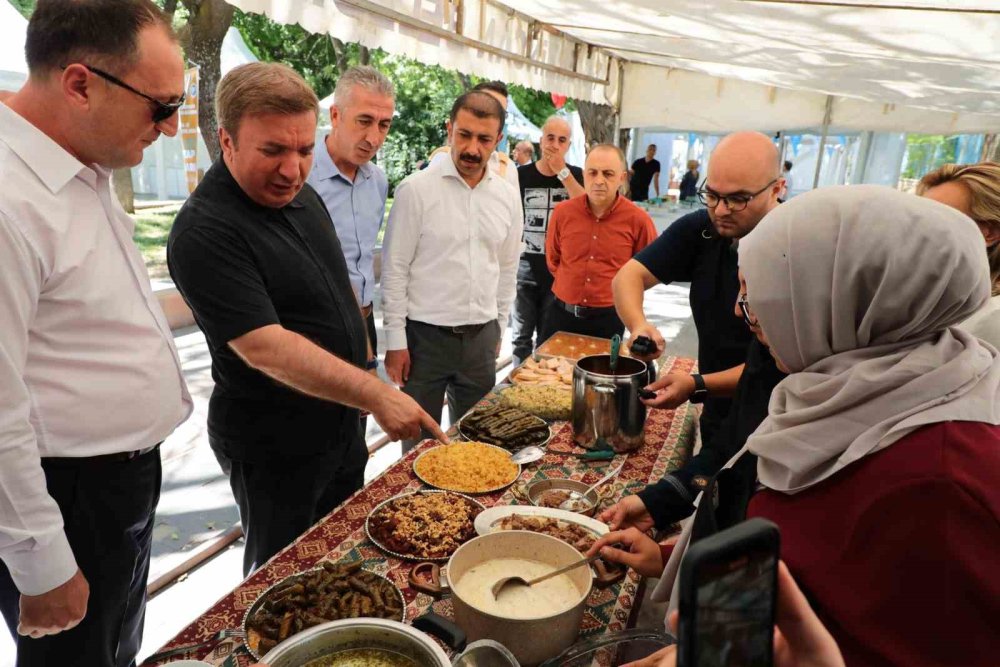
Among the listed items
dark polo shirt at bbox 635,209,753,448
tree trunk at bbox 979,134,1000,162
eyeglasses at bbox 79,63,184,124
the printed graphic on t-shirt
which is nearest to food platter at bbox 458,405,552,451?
dark polo shirt at bbox 635,209,753,448

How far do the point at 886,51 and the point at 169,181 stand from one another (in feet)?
28.9

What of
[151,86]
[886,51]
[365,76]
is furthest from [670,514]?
[886,51]

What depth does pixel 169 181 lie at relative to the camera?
8797mm

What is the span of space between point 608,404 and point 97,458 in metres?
1.45

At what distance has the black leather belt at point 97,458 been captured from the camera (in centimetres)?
143

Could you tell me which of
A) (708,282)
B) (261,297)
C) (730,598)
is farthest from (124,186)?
(730,598)

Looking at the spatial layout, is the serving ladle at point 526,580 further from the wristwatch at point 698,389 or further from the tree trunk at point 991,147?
the tree trunk at point 991,147

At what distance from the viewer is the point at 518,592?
1.25 metres

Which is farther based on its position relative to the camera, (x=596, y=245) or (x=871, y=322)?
(x=596, y=245)

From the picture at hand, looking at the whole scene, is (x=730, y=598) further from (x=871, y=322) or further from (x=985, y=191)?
(x=985, y=191)

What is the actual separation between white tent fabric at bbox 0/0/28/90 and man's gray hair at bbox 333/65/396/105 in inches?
126

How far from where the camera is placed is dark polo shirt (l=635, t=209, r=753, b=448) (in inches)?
92.1

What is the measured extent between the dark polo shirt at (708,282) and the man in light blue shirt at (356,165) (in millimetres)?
1460

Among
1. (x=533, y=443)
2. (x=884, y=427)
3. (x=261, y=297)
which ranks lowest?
(x=533, y=443)
